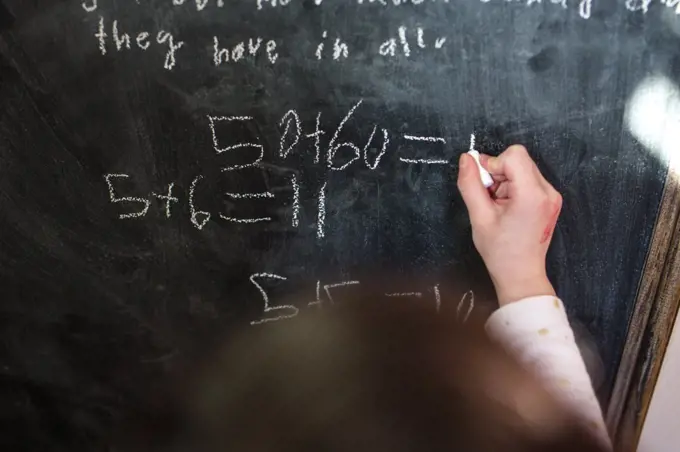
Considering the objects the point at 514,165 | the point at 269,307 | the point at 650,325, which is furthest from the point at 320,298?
the point at 650,325

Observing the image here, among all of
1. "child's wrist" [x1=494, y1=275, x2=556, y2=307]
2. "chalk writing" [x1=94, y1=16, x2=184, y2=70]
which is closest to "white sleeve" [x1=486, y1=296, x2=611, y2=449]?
"child's wrist" [x1=494, y1=275, x2=556, y2=307]

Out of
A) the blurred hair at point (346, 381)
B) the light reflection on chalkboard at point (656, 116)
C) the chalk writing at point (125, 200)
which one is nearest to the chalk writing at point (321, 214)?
the blurred hair at point (346, 381)

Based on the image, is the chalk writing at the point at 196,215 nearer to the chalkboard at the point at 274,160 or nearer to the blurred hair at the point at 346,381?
the chalkboard at the point at 274,160

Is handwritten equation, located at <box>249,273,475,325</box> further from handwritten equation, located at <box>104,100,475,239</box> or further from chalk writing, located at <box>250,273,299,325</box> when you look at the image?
handwritten equation, located at <box>104,100,475,239</box>

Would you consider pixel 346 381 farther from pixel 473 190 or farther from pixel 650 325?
pixel 650 325

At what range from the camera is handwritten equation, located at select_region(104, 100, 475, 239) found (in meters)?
0.84

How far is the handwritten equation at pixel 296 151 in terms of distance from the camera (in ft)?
2.74

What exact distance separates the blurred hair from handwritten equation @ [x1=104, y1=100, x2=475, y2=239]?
187 millimetres

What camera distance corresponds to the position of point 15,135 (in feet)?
2.75

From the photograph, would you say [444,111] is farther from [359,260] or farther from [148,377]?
[148,377]

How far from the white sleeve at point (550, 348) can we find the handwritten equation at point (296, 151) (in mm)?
234

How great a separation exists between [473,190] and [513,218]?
7 centimetres

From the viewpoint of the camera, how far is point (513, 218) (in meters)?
0.87

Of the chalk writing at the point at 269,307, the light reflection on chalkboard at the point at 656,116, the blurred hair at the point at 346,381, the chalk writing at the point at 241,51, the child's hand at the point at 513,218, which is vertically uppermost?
the chalk writing at the point at 241,51
